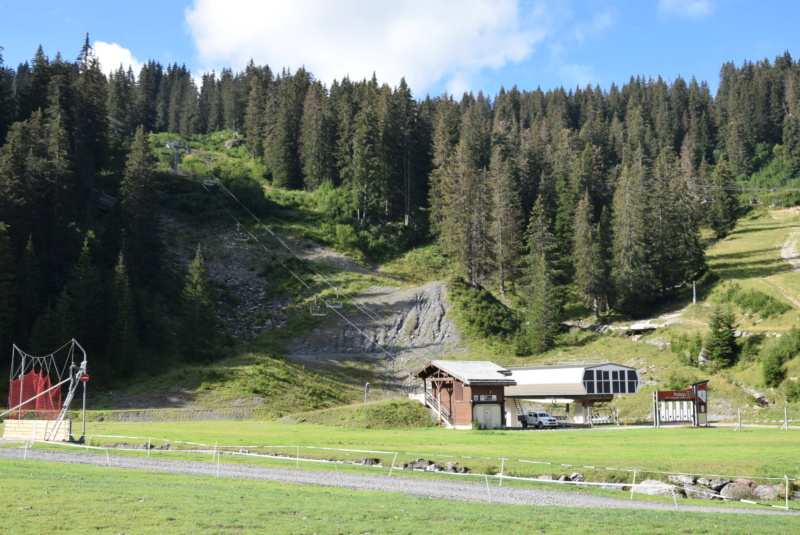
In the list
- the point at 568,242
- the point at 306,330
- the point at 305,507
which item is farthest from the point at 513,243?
the point at 305,507

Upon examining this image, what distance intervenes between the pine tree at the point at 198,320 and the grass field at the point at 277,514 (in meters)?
47.5

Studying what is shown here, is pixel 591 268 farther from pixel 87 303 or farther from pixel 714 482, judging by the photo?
pixel 714 482

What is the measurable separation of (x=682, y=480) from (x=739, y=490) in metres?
1.81

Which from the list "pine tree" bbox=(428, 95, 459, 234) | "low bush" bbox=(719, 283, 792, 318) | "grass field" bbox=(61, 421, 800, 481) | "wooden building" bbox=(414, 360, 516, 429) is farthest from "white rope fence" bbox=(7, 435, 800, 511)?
"pine tree" bbox=(428, 95, 459, 234)

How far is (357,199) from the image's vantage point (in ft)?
334

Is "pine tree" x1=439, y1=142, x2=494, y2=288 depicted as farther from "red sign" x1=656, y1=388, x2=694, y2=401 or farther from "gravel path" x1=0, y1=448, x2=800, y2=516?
"gravel path" x1=0, y1=448, x2=800, y2=516

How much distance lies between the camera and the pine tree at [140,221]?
7356 cm

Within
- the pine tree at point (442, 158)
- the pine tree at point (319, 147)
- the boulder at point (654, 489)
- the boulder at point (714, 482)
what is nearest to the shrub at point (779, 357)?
the boulder at point (714, 482)

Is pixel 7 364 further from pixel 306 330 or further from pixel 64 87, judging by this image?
pixel 64 87

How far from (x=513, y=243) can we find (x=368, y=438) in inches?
2081

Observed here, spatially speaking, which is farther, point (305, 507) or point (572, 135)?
point (572, 135)

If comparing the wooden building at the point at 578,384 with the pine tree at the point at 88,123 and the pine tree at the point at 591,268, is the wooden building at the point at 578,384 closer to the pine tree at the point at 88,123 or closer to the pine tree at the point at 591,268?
the pine tree at the point at 591,268

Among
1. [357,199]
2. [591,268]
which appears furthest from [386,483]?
[357,199]

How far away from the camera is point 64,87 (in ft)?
269
